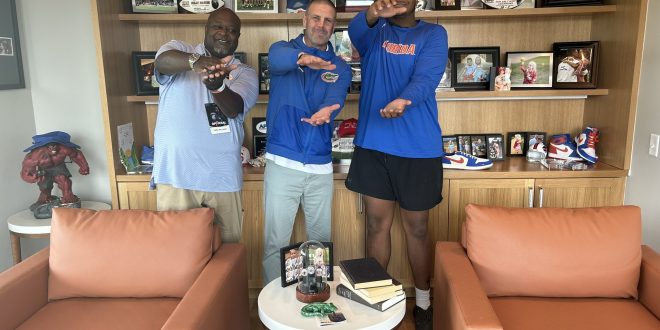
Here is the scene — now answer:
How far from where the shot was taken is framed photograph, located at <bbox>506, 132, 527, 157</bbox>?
3.17 m

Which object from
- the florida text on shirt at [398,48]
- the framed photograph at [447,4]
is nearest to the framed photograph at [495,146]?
the framed photograph at [447,4]

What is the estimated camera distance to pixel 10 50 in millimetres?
2777

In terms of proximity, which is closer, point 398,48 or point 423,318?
point 398,48

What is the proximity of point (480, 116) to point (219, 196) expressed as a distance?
70.5 inches

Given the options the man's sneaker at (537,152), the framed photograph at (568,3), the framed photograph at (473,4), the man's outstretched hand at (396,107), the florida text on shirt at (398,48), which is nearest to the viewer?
the man's outstretched hand at (396,107)

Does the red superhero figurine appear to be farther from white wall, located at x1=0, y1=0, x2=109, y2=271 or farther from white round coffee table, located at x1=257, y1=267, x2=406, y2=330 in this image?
white round coffee table, located at x1=257, y1=267, x2=406, y2=330

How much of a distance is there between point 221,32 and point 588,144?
218 cm

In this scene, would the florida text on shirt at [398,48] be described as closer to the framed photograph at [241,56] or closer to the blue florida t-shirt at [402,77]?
the blue florida t-shirt at [402,77]

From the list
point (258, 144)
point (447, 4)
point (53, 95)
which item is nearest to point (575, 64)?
point (447, 4)

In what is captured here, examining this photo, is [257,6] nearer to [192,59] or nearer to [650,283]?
[192,59]

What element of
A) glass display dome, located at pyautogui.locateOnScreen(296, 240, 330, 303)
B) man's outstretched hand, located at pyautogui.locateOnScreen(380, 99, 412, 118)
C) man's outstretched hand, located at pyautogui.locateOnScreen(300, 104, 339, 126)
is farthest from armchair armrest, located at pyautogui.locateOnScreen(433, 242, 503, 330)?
man's outstretched hand, located at pyautogui.locateOnScreen(300, 104, 339, 126)

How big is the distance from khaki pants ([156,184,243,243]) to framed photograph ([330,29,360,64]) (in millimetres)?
1175

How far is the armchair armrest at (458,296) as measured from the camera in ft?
5.01

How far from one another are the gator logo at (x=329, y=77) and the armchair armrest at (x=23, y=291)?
1.39m
